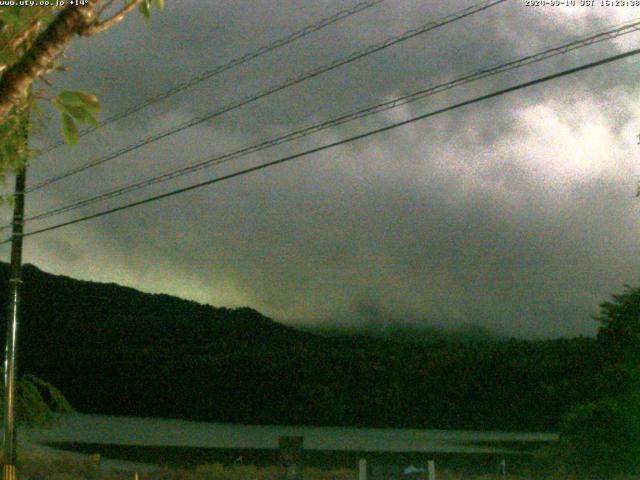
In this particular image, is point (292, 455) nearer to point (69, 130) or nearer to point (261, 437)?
point (69, 130)

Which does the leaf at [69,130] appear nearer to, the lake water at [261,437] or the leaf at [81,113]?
the leaf at [81,113]

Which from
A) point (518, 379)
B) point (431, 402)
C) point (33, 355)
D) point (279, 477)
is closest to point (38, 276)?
point (33, 355)

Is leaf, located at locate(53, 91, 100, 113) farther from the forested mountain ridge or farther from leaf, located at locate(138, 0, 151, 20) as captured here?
the forested mountain ridge

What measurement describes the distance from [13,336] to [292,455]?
7663mm

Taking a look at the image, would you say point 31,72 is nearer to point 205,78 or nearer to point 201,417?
point 205,78

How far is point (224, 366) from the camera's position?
244ft

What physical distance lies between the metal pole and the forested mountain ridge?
35.7 metres

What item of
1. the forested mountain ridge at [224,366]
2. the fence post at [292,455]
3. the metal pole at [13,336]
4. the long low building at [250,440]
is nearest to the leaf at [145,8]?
the fence post at [292,455]

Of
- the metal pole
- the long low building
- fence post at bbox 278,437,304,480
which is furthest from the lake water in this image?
fence post at bbox 278,437,304,480

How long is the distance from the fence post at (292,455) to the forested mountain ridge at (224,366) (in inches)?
1480

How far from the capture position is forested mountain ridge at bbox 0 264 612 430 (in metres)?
59.6

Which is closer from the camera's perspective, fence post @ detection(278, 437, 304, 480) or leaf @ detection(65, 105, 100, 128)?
leaf @ detection(65, 105, 100, 128)

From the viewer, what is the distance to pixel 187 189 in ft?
52.1

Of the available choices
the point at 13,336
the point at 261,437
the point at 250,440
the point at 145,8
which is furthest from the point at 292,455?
the point at 261,437
